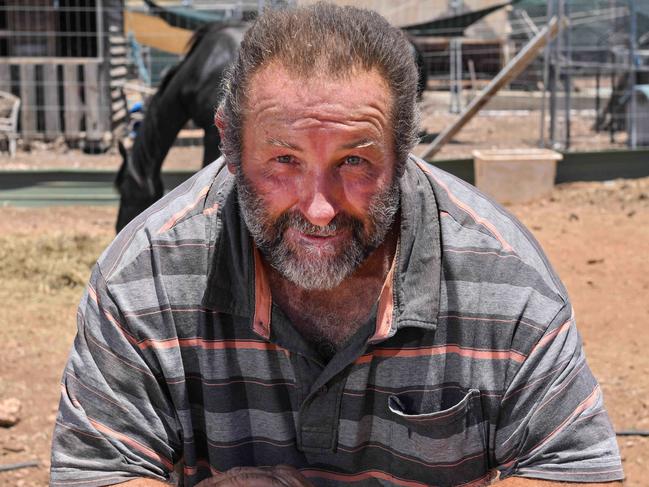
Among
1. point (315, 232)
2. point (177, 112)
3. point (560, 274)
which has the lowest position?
point (560, 274)

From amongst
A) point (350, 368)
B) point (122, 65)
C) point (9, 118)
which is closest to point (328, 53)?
point (350, 368)

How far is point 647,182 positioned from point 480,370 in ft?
25.6

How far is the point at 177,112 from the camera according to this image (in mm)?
6992

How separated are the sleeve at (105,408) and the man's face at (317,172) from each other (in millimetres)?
364

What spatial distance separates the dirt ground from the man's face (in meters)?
2.19

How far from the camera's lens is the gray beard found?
2.08m

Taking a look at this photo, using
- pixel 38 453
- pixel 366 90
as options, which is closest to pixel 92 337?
pixel 366 90

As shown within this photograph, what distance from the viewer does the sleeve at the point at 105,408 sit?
2123 mm

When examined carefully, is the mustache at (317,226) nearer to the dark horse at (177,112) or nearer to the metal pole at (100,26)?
the dark horse at (177,112)

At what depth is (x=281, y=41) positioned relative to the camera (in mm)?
1999

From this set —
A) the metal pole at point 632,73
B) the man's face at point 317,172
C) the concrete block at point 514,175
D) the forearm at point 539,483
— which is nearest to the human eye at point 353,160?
the man's face at point 317,172

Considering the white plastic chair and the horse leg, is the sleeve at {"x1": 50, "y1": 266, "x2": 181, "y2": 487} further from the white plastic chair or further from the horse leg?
the white plastic chair

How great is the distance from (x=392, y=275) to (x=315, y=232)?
242mm

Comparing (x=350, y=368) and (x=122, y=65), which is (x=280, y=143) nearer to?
(x=350, y=368)
